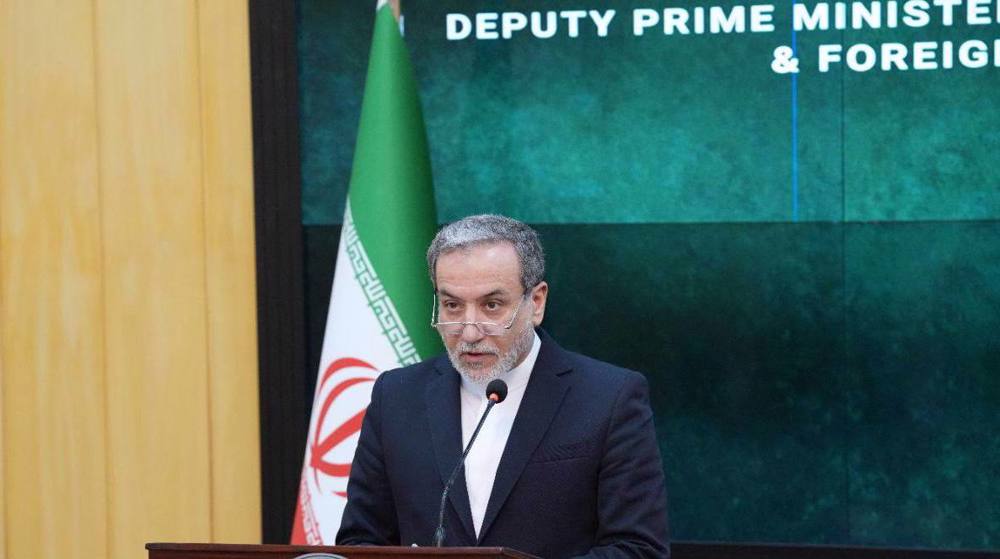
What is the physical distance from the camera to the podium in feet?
5.93

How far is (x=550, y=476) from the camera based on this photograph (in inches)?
92.7

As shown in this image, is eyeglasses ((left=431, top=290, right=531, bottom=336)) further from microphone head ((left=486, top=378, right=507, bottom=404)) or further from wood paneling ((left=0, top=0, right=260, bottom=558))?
wood paneling ((left=0, top=0, right=260, bottom=558))

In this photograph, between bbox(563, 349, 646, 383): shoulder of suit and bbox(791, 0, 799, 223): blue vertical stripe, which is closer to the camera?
bbox(563, 349, 646, 383): shoulder of suit

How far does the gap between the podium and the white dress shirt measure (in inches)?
19.3

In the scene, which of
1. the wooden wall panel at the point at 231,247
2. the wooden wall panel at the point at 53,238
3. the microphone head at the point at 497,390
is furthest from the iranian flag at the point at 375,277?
the microphone head at the point at 497,390

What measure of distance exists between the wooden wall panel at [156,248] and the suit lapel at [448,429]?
76.6 inches

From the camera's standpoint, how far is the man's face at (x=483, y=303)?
232 centimetres

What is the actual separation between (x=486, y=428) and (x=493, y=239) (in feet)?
1.08

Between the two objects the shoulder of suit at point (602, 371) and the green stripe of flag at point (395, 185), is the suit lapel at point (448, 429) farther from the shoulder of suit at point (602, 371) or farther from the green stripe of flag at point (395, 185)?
the green stripe of flag at point (395, 185)

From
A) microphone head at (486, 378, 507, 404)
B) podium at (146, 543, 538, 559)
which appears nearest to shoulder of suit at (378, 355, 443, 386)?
microphone head at (486, 378, 507, 404)

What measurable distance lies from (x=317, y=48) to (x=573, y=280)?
98 cm

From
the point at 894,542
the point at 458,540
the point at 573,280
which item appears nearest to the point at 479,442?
the point at 458,540

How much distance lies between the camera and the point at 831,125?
3.88m

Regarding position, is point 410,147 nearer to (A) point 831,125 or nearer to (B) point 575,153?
(B) point 575,153
